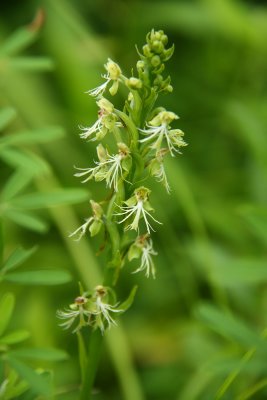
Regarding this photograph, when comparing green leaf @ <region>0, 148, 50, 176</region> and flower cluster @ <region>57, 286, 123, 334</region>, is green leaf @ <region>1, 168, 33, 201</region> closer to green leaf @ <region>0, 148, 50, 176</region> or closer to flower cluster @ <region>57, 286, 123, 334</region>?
green leaf @ <region>0, 148, 50, 176</region>

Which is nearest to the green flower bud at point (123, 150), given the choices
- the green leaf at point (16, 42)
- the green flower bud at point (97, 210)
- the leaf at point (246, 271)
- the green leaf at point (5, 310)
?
the green flower bud at point (97, 210)

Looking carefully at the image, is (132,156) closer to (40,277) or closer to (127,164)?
(127,164)

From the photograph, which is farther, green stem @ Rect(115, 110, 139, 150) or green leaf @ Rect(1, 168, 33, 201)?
green leaf @ Rect(1, 168, 33, 201)

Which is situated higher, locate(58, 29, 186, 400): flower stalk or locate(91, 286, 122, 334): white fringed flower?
locate(58, 29, 186, 400): flower stalk

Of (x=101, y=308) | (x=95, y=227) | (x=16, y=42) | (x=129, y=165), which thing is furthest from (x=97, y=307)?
(x=16, y=42)

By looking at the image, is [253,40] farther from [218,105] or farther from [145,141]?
[145,141]

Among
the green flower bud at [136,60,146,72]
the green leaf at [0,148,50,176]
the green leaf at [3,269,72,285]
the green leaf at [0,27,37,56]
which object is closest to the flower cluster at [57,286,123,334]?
the green leaf at [3,269,72,285]

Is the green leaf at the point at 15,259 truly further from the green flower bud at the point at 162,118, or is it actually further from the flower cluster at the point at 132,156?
the green flower bud at the point at 162,118

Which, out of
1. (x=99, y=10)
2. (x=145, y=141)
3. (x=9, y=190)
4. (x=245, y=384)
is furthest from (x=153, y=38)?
(x=99, y=10)
